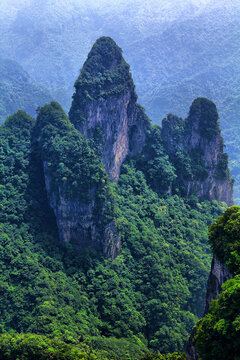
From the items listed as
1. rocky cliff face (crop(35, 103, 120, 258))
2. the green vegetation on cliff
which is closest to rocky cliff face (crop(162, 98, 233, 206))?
the green vegetation on cliff

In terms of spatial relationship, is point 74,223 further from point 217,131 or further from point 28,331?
point 217,131

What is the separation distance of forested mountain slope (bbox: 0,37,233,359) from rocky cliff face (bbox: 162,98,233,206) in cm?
12

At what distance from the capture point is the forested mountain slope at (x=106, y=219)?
99.6 feet

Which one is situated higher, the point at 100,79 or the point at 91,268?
the point at 100,79

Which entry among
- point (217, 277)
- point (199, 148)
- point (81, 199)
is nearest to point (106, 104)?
point (81, 199)

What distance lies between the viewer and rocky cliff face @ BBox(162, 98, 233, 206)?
156 feet

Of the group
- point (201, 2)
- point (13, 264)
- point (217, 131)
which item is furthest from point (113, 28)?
point (13, 264)

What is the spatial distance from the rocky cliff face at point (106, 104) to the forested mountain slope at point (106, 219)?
0.11m

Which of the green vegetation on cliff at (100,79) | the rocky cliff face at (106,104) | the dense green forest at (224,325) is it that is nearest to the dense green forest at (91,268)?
the rocky cliff face at (106,104)

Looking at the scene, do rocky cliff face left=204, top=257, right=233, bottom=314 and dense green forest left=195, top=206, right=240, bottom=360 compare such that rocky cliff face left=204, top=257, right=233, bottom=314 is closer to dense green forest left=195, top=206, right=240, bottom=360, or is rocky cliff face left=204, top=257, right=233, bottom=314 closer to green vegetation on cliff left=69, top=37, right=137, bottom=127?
dense green forest left=195, top=206, right=240, bottom=360

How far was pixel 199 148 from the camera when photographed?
4888cm

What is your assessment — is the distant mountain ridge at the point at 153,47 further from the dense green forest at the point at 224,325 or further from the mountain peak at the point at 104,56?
the dense green forest at the point at 224,325

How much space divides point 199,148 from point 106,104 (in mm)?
13070

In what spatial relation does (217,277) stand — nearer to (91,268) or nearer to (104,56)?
(91,268)
